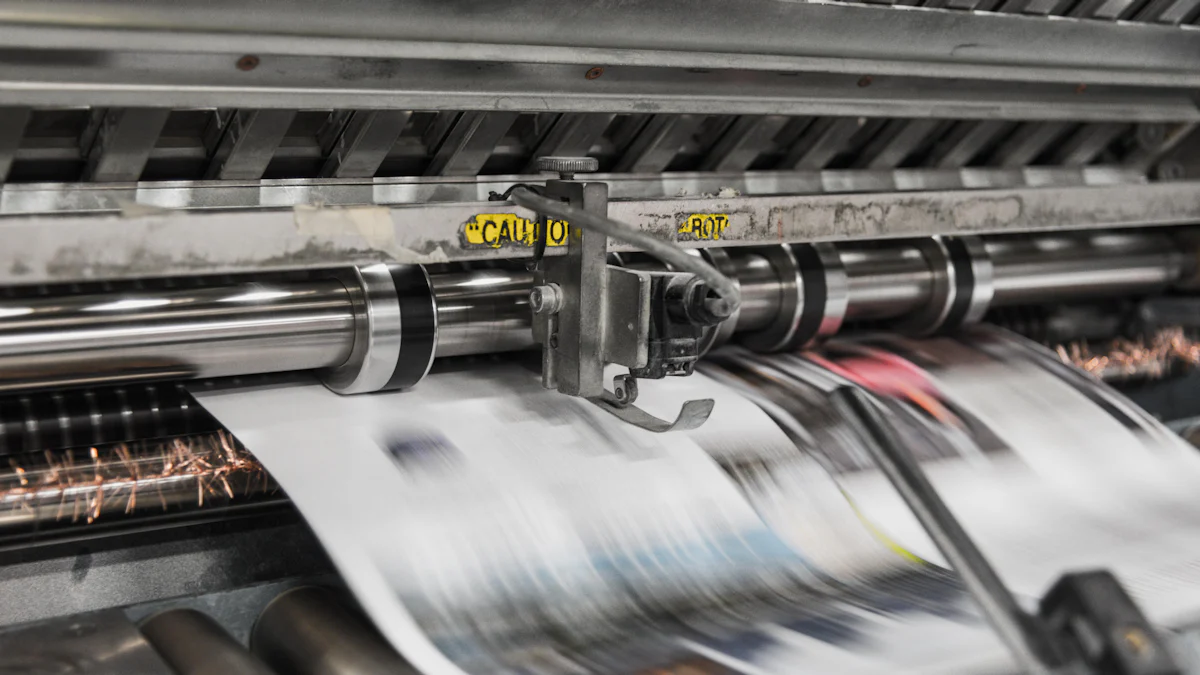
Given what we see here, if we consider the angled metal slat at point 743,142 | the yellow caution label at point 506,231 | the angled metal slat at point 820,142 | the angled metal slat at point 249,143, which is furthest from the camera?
the angled metal slat at point 820,142

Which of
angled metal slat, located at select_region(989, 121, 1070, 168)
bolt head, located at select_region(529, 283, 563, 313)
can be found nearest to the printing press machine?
bolt head, located at select_region(529, 283, 563, 313)

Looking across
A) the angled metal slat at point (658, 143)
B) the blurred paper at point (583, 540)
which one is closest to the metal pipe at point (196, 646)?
the blurred paper at point (583, 540)

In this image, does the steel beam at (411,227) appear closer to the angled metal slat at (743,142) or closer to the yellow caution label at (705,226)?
the yellow caution label at (705,226)

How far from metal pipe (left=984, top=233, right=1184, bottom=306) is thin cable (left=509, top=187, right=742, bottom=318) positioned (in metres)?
1.11

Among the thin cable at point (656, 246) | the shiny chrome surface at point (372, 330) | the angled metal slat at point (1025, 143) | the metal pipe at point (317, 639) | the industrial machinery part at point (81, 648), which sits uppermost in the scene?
the angled metal slat at point (1025, 143)

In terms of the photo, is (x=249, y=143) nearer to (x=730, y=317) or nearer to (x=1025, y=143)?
(x=730, y=317)

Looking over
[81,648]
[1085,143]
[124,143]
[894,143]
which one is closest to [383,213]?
[124,143]

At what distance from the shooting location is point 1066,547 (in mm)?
1834

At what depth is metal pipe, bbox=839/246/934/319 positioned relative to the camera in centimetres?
226

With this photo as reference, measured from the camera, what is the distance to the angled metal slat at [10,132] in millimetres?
1387

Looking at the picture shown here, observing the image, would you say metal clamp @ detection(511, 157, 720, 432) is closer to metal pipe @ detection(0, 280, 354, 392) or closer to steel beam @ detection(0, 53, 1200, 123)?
steel beam @ detection(0, 53, 1200, 123)

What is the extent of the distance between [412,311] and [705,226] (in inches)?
18.7

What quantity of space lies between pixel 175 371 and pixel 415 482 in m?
0.39

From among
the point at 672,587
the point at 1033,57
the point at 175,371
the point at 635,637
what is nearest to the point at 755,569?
the point at 672,587
